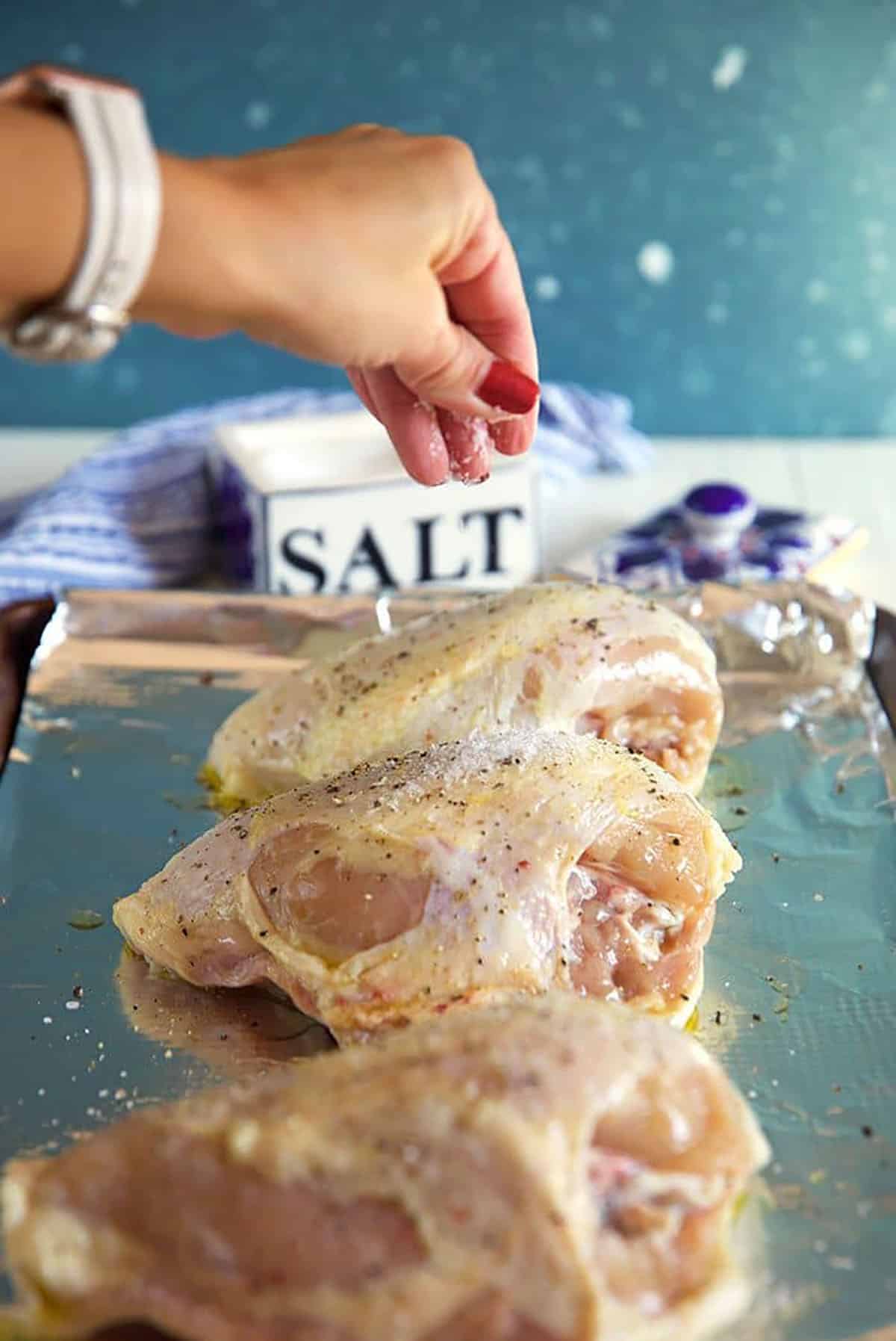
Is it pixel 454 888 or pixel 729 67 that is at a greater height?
pixel 729 67

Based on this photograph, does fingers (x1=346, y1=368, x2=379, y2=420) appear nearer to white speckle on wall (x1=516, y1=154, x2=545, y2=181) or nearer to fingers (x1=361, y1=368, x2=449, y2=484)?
fingers (x1=361, y1=368, x2=449, y2=484)

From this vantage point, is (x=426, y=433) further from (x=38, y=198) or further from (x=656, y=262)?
(x=656, y=262)

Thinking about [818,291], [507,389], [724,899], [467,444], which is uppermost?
[507,389]

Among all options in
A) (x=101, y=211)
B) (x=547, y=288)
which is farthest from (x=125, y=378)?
(x=101, y=211)

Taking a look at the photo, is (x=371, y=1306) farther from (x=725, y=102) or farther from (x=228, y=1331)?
(x=725, y=102)

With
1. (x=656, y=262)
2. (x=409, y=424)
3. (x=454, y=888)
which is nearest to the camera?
(x=454, y=888)

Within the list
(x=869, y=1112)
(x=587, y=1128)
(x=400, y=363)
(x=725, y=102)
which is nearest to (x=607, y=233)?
(x=725, y=102)

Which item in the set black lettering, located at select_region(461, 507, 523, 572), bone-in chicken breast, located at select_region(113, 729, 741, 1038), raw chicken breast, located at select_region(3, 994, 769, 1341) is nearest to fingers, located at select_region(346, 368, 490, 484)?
bone-in chicken breast, located at select_region(113, 729, 741, 1038)
